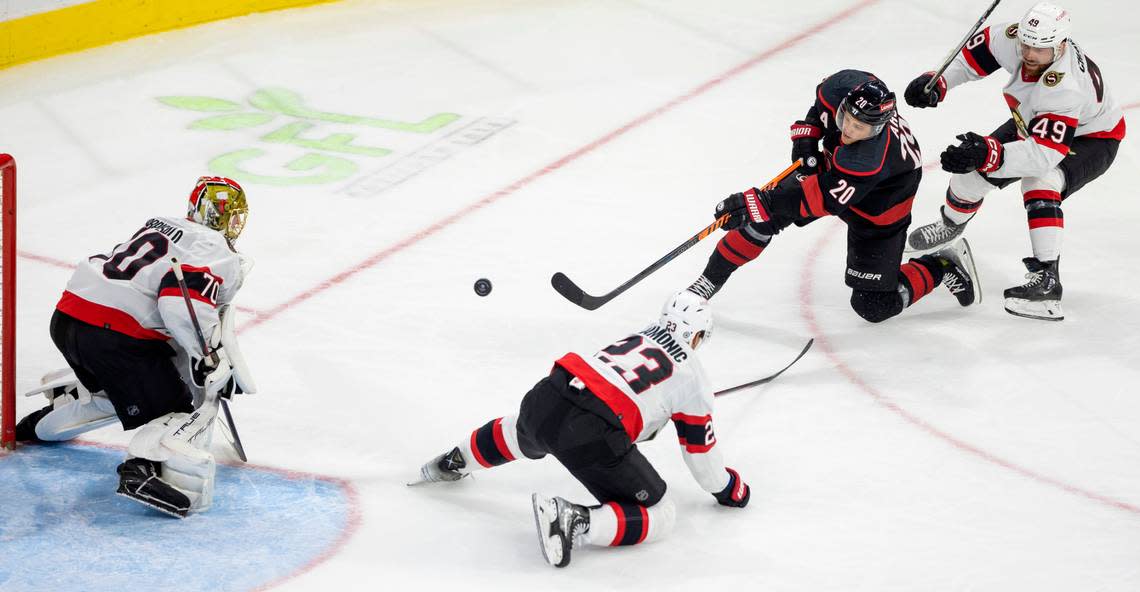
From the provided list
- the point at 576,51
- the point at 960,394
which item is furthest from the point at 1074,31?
the point at 960,394

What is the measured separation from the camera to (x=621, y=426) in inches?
129

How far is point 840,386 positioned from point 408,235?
192 centimetres

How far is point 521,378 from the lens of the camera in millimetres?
4387

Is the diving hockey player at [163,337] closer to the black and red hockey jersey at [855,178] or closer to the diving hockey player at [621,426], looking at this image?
the diving hockey player at [621,426]

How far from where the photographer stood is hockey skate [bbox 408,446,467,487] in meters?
3.59

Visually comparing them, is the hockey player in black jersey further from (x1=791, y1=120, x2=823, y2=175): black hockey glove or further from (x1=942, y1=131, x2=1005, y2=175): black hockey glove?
(x1=942, y1=131, x2=1005, y2=175): black hockey glove

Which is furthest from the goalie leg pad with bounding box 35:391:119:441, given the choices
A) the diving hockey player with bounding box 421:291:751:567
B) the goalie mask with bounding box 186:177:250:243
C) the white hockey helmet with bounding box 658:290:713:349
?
the white hockey helmet with bounding box 658:290:713:349

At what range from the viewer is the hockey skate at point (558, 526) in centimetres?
321

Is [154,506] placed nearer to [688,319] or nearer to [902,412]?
[688,319]

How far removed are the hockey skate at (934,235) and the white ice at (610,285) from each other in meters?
0.23

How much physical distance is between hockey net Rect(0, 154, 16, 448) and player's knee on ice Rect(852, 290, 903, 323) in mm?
2801

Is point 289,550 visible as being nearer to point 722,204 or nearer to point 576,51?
point 722,204

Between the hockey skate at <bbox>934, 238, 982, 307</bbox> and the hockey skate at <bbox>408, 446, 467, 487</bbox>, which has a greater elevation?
the hockey skate at <bbox>934, 238, 982, 307</bbox>

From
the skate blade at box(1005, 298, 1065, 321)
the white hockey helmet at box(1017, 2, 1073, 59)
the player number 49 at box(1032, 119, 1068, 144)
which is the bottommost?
the skate blade at box(1005, 298, 1065, 321)
